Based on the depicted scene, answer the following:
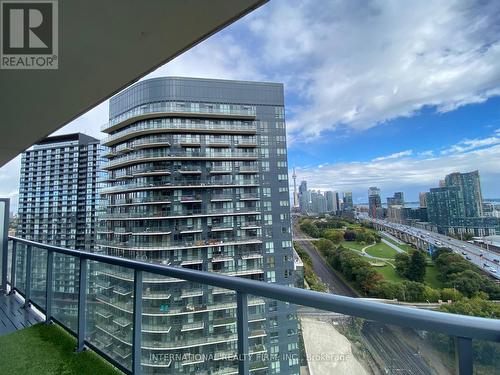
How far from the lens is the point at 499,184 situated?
4766mm

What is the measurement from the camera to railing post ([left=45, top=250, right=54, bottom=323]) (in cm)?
252

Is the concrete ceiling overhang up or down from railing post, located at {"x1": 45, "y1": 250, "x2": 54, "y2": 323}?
up

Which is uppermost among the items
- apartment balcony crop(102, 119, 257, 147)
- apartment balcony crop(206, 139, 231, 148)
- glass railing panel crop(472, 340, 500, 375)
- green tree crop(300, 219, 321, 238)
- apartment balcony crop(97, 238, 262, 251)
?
apartment balcony crop(102, 119, 257, 147)

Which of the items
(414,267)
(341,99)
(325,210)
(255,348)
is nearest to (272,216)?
(341,99)

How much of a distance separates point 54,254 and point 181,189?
20.6 m

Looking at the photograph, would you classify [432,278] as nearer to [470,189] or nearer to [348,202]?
[470,189]

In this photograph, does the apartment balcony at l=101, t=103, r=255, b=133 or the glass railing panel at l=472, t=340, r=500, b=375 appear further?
the apartment balcony at l=101, t=103, r=255, b=133

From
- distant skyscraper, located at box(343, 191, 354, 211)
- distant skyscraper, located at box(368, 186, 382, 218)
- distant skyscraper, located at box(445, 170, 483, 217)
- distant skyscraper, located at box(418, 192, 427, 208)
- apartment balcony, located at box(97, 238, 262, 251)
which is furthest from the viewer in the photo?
apartment balcony, located at box(97, 238, 262, 251)

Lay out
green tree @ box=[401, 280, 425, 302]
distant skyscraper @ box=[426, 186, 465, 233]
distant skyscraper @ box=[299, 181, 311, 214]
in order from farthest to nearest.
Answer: distant skyscraper @ box=[299, 181, 311, 214] < distant skyscraper @ box=[426, 186, 465, 233] < green tree @ box=[401, 280, 425, 302]

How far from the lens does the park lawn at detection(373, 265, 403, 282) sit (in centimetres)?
446

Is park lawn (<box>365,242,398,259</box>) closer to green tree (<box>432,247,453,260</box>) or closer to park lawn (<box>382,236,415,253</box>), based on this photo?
park lawn (<box>382,236,415,253</box>)

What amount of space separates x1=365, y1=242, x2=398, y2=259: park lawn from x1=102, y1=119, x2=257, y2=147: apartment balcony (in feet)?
58.8

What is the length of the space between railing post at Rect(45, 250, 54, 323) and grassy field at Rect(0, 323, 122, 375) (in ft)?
0.54

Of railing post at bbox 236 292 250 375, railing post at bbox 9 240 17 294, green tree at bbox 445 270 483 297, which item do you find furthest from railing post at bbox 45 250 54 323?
green tree at bbox 445 270 483 297
